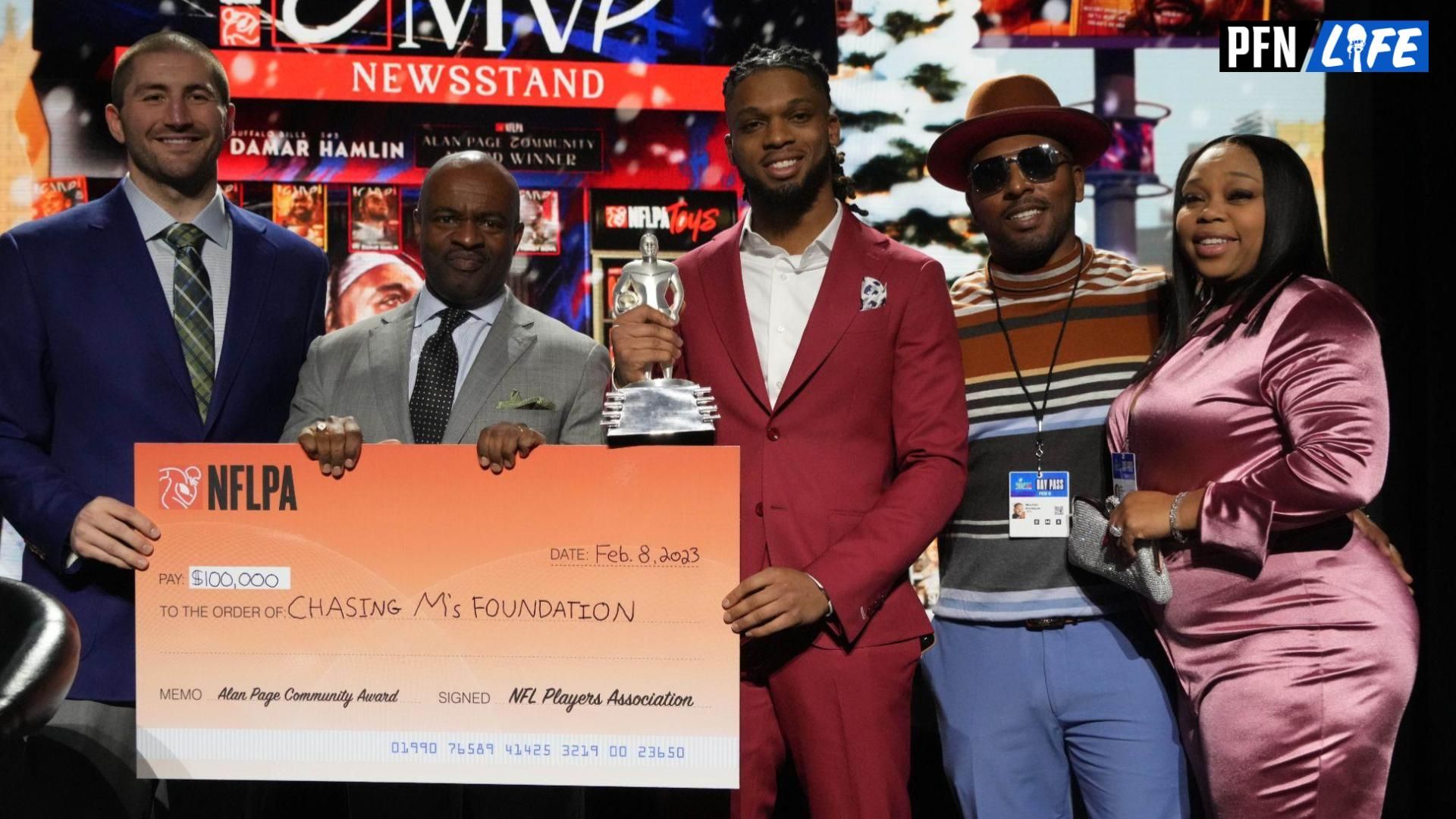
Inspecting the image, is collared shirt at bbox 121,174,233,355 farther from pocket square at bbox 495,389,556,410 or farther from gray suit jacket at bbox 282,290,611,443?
pocket square at bbox 495,389,556,410

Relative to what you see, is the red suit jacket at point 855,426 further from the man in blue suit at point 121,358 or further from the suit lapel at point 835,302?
the man in blue suit at point 121,358

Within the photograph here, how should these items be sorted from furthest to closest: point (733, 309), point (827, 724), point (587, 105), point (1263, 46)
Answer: point (1263, 46) → point (587, 105) → point (733, 309) → point (827, 724)

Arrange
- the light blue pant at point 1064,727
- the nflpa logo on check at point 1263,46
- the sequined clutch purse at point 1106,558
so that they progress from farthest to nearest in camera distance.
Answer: the nflpa logo on check at point 1263,46 → the light blue pant at point 1064,727 → the sequined clutch purse at point 1106,558

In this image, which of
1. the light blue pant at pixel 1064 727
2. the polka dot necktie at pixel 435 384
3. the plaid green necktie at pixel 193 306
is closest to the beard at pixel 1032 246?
the light blue pant at pixel 1064 727

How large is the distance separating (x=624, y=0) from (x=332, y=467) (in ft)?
9.04

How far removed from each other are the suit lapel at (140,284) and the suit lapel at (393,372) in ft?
1.15

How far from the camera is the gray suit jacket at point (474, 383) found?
2477mm

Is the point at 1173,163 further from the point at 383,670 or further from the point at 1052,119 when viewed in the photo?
the point at 383,670

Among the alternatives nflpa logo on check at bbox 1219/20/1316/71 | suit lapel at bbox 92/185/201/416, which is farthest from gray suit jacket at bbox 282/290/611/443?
nflpa logo on check at bbox 1219/20/1316/71

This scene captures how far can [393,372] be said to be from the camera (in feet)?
8.23

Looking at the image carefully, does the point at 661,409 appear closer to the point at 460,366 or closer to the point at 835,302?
the point at 835,302

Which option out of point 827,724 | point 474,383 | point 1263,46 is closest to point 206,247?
point 474,383

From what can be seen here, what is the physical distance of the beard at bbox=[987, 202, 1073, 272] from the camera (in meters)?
2.59

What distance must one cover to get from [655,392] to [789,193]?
0.51m
